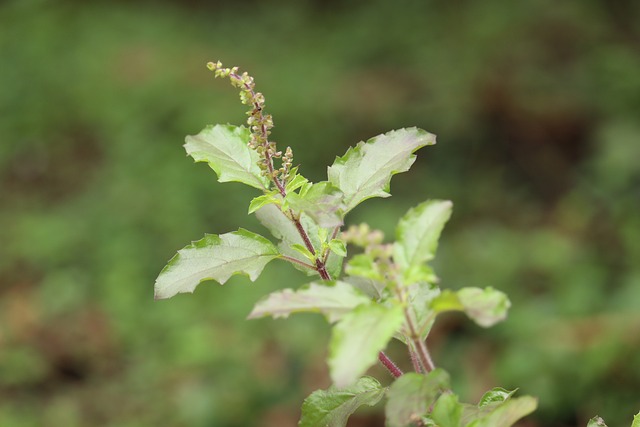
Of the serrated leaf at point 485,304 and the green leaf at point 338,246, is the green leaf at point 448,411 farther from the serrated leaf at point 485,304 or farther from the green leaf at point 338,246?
the green leaf at point 338,246

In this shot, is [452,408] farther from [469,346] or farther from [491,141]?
[491,141]

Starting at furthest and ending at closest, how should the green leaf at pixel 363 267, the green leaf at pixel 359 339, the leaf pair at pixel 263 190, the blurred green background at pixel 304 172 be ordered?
1. the blurred green background at pixel 304 172
2. the leaf pair at pixel 263 190
3. the green leaf at pixel 363 267
4. the green leaf at pixel 359 339

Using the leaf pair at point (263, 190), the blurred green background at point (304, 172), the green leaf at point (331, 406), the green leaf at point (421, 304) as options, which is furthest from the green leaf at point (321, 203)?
the blurred green background at point (304, 172)

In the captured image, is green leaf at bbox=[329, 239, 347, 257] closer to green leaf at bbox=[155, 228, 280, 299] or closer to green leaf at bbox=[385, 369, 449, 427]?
green leaf at bbox=[155, 228, 280, 299]

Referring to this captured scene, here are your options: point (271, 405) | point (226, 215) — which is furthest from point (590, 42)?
point (271, 405)

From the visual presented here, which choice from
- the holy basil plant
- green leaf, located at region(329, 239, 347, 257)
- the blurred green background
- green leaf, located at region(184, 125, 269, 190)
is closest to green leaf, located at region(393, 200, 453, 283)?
the holy basil plant

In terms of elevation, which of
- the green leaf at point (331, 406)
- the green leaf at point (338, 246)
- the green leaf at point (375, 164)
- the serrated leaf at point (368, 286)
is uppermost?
the green leaf at point (375, 164)

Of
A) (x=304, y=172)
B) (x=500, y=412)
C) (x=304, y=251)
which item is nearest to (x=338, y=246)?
(x=304, y=251)
